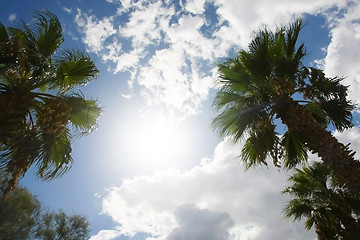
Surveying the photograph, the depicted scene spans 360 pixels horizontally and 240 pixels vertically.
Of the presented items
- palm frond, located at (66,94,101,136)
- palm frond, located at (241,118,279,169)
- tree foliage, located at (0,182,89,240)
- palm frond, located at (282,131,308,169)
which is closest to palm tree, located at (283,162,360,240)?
palm frond, located at (282,131,308,169)

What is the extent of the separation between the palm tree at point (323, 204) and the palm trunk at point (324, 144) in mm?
4057

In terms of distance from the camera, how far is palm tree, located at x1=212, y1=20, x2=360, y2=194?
6.78 m

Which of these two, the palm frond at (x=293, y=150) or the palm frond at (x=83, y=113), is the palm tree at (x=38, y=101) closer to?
the palm frond at (x=83, y=113)

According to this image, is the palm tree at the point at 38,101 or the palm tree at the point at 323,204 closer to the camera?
the palm tree at the point at 38,101

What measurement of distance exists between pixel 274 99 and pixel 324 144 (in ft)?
6.56

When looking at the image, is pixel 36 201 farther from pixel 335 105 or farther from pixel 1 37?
pixel 335 105

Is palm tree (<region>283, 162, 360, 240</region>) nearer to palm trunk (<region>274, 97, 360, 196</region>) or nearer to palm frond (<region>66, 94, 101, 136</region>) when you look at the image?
palm trunk (<region>274, 97, 360, 196</region>)

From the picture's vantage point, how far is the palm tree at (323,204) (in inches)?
358

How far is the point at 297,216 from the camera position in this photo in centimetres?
1099

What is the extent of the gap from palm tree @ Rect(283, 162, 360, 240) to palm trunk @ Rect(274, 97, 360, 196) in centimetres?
406

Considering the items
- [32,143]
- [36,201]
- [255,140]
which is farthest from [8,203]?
[255,140]

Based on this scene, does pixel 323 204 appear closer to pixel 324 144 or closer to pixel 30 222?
pixel 324 144

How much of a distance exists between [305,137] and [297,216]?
670 centimetres

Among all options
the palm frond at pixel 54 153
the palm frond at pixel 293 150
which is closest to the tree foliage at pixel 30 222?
the palm frond at pixel 54 153
